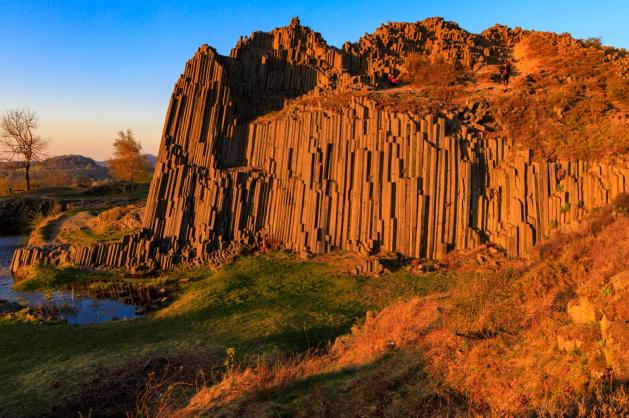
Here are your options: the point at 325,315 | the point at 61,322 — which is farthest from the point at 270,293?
the point at 61,322

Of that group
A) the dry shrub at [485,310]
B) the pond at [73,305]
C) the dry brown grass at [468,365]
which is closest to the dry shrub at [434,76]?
the dry brown grass at [468,365]

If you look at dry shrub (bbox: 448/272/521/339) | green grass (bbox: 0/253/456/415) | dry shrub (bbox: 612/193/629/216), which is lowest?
green grass (bbox: 0/253/456/415)

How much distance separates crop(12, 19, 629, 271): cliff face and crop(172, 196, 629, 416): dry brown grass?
641 cm

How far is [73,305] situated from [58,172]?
55162 mm

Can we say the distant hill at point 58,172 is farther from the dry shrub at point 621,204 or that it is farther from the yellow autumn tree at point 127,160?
the dry shrub at point 621,204

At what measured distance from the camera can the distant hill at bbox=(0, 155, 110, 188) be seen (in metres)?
50.0


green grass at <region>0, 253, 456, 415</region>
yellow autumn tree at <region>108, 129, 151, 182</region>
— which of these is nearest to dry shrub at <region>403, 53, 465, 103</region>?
green grass at <region>0, 253, 456, 415</region>

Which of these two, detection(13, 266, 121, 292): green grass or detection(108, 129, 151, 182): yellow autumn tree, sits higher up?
detection(108, 129, 151, 182): yellow autumn tree

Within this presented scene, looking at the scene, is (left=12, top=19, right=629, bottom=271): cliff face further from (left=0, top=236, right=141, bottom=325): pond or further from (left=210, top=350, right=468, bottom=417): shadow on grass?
(left=210, top=350, right=468, bottom=417): shadow on grass

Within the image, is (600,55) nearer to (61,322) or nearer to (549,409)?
(549,409)

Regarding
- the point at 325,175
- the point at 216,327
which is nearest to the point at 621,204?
the point at 325,175

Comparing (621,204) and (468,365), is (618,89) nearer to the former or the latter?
(621,204)

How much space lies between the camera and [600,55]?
23562mm

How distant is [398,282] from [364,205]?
4.26 m
